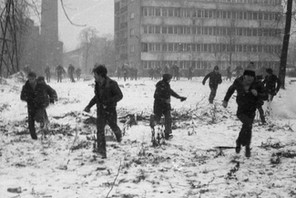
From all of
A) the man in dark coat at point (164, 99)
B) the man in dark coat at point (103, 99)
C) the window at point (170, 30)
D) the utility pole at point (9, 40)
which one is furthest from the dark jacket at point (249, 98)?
the window at point (170, 30)

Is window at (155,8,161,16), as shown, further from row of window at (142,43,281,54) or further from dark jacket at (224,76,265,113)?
dark jacket at (224,76,265,113)

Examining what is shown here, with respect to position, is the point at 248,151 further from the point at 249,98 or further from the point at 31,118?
the point at 31,118

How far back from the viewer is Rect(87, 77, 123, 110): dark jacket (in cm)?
777

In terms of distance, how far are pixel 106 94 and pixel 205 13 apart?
208ft

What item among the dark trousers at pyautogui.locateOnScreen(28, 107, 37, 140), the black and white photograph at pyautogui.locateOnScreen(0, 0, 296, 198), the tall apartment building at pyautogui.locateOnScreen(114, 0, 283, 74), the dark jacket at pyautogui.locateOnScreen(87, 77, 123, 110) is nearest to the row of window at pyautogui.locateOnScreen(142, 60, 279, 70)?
the tall apartment building at pyautogui.locateOnScreen(114, 0, 283, 74)

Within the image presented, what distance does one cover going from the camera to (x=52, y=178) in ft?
20.5

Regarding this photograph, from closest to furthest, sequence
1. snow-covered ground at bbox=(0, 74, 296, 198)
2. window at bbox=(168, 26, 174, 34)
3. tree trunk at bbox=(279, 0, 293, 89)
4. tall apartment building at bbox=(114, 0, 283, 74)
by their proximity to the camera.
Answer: snow-covered ground at bbox=(0, 74, 296, 198) → tree trunk at bbox=(279, 0, 293, 89) → tall apartment building at bbox=(114, 0, 283, 74) → window at bbox=(168, 26, 174, 34)

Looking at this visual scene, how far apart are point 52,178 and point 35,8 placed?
294 cm

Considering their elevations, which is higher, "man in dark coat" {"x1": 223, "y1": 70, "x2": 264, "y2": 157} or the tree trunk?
the tree trunk

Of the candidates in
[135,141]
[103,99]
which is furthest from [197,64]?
[103,99]

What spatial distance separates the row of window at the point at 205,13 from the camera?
212ft

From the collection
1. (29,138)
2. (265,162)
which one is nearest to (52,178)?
(29,138)

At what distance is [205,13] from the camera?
6800cm

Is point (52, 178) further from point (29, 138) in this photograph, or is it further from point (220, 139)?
point (220, 139)
